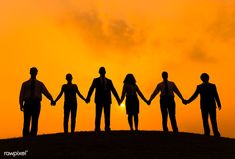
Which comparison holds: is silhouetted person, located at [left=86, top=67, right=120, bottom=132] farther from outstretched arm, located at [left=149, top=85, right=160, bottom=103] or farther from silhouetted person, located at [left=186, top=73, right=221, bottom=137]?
silhouetted person, located at [left=186, top=73, right=221, bottom=137]

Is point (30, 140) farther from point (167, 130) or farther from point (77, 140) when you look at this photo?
point (167, 130)

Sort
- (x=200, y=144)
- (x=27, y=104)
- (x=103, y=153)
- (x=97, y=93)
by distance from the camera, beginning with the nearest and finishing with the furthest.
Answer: (x=103, y=153) → (x=200, y=144) → (x=27, y=104) → (x=97, y=93)

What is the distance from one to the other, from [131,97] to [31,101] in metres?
4.61

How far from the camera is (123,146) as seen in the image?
637 inches

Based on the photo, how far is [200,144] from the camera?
17.3 metres

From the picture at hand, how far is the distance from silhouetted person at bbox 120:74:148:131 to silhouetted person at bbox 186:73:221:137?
288 cm

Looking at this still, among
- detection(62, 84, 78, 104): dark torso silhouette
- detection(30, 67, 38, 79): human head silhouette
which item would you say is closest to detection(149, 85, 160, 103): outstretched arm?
detection(62, 84, 78, 104): dark torso silhouette

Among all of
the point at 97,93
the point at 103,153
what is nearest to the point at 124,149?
the point at 103,153

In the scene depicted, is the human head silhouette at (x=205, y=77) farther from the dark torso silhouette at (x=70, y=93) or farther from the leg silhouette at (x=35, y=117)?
the leg silhouette at (x=35, y=117)

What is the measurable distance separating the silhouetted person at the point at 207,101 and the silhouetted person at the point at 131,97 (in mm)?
2876

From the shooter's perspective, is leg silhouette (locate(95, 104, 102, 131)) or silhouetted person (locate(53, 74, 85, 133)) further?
silhouetted person (locate(53, 74, 85, 133))

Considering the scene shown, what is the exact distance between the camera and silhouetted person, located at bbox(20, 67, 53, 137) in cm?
1867

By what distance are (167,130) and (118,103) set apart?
249 cm

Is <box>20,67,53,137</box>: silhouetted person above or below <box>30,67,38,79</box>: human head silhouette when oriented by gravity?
below
